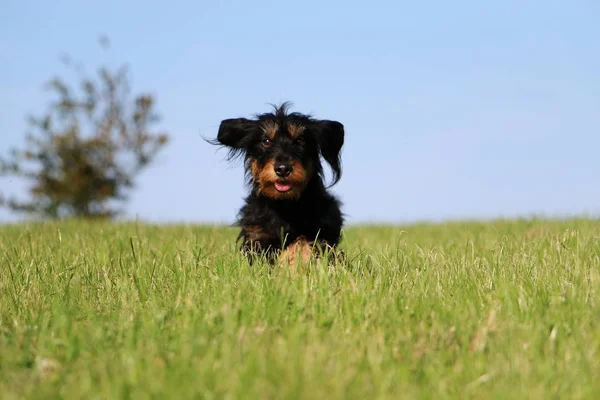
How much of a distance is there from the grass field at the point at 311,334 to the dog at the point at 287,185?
84 centimetres

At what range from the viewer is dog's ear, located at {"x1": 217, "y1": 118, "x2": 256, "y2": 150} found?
278 inches

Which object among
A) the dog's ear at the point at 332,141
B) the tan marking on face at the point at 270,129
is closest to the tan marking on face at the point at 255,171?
the tan marking on face at the point at 270,129

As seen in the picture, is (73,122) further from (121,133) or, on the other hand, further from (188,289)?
(188,289)

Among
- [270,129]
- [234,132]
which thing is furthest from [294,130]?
[234,132]

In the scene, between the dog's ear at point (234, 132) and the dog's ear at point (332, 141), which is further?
the dog's ear at point (234, 132)

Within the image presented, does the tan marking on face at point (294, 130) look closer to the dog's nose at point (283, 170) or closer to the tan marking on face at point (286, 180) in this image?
the tan marking on face at point (286, 180)

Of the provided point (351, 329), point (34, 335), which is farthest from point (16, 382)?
point (351, 329)

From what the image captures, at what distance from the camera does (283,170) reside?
20.3 ft

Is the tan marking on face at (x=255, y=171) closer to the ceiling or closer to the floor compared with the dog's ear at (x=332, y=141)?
closer to the floor

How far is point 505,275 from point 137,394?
353cm

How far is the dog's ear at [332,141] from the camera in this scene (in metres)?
6.93

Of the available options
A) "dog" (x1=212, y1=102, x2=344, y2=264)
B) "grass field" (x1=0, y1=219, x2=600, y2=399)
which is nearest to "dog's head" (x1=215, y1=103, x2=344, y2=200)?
"dog" (x1=212, y1=102, x2=344, y2=264)

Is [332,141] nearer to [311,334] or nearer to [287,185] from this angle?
[287,185]

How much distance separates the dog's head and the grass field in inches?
36.0
